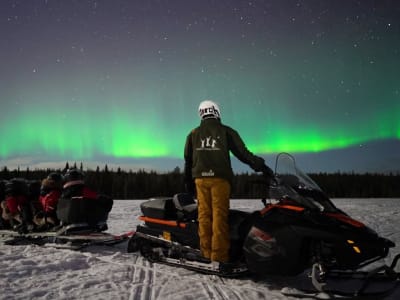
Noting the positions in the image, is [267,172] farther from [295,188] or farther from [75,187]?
[75,187]

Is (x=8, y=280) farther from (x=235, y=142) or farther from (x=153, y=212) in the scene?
(x=235, y=142)

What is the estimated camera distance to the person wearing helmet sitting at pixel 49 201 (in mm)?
8445

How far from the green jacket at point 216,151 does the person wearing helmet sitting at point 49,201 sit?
4.07 meters

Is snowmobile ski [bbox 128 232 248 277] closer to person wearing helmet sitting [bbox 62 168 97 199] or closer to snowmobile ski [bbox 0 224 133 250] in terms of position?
snowmobile ski [bbox 0 224 133 250]

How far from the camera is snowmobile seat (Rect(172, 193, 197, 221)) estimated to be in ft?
19.5

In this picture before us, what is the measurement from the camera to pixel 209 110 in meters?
5.66

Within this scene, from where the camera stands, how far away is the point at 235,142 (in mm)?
5523

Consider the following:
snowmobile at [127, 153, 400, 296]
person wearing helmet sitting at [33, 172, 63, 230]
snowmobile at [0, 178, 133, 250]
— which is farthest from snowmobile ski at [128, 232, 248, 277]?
person wearing helmet sitting at [33, 172, 63, 230]

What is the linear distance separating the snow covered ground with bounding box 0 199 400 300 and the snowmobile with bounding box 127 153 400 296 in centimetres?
25

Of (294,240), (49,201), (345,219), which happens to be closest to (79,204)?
(49,201)

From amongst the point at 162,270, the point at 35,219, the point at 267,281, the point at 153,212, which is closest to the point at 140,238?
the point at 153,212

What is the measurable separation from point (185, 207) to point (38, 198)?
4.84m

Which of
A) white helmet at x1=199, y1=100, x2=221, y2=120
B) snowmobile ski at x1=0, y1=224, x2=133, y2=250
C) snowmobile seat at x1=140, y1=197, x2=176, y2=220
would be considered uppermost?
white helmet at x1=199, y1=100, x2=221, y2=120

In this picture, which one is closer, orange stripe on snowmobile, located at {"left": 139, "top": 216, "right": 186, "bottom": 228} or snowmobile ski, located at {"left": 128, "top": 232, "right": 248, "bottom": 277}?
snowmobile ski, located at {"left": 128, "top": 232, "right": 248, "bottom": 277}
